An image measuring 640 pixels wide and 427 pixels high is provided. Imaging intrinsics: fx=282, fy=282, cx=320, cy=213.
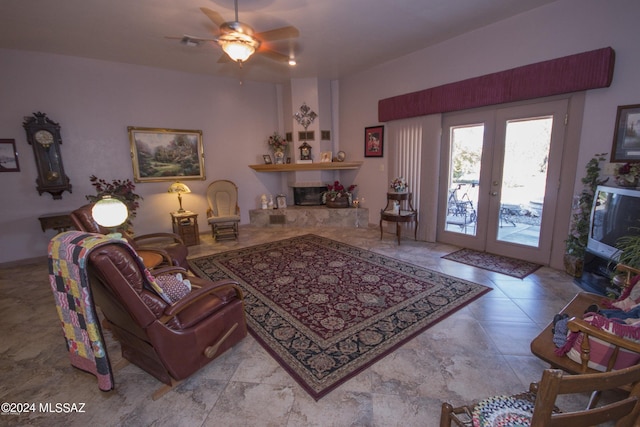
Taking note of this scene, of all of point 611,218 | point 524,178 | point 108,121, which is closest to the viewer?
point 611,218

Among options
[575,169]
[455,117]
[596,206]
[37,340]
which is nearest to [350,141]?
[455,117]

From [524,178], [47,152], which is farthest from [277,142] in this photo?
[524,178]

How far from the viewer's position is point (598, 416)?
89cm

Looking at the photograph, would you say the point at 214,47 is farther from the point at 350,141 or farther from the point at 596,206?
the point at 596,206

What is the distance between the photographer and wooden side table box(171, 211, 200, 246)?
5.00 meters

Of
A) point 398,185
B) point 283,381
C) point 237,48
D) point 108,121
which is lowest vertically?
point 283,381

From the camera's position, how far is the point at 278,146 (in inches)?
252

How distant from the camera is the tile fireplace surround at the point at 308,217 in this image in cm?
611

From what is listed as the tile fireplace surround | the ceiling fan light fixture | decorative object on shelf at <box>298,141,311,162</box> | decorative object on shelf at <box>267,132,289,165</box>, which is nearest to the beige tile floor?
the ceiling fan light fixture

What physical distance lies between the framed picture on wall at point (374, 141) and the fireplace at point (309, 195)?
139 centimetres

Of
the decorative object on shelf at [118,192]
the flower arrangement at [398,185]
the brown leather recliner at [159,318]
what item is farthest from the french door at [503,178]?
the decorative object on shelf at [118,192]

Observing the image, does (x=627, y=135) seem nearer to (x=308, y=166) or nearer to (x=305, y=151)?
(x=308, y=166)

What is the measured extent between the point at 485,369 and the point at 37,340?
144 inches

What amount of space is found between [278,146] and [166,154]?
227 centimetres
